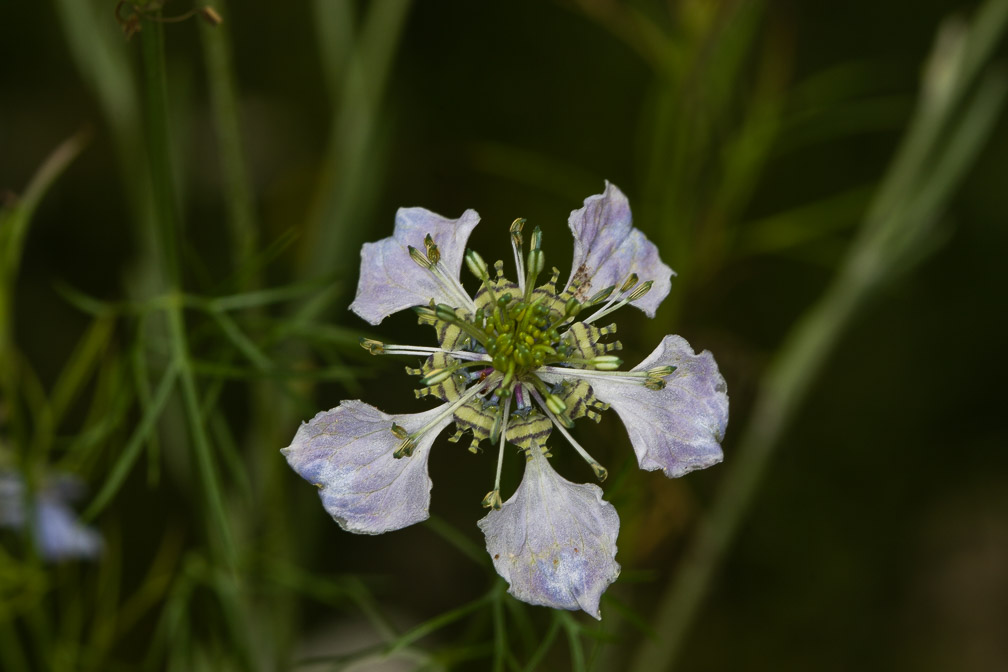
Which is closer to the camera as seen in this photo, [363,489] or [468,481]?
[363,489]

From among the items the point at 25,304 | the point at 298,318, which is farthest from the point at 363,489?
the point at 25,304

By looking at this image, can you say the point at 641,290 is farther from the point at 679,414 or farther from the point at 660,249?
the point at 660,249

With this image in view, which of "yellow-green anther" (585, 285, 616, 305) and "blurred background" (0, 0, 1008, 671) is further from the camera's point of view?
"blurred background" (0, 0, 1008, 671)

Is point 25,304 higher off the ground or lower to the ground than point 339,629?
higher

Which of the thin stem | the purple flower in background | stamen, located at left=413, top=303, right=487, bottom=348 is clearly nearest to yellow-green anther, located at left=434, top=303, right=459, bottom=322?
stamen, located at left=413, top=303, right=487, bottom=348

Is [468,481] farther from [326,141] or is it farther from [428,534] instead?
[326,141]

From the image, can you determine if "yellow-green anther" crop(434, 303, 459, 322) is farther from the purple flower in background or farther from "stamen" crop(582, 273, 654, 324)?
the purple flower in background

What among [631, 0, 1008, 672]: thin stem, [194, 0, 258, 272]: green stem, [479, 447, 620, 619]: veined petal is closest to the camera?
[479, 447, 620, 619]: veined petal
